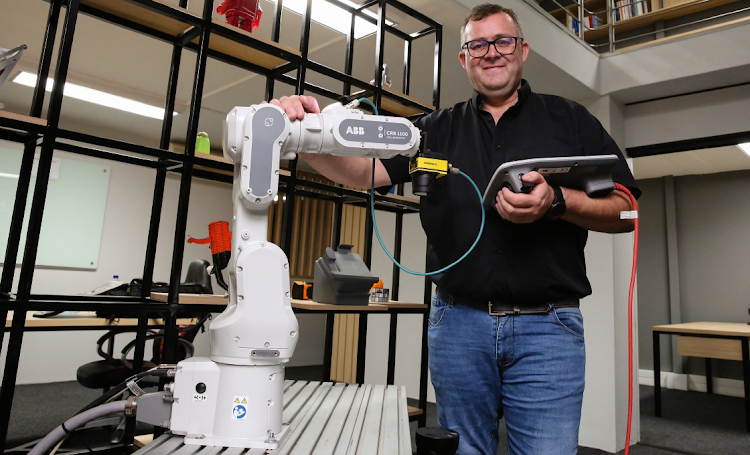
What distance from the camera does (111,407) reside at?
2.55 feet

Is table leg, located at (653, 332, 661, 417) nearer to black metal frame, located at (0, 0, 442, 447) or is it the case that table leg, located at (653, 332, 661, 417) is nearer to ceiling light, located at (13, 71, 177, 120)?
black metal frame, located at (0, 0, 442, 447)

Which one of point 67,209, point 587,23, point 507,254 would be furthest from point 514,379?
point 67,209

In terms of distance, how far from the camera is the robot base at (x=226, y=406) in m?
0.69

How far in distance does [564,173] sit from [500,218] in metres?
0.19

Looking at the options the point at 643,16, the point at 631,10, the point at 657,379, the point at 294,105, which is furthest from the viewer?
the point at 631,10

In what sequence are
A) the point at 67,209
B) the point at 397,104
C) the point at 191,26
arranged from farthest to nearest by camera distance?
the point at 67,209, the point at 397,104, the point at 191,26

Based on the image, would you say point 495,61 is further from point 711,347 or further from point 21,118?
point 711,347

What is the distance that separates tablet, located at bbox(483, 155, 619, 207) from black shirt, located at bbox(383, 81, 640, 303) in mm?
121

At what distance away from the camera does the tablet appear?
888mm

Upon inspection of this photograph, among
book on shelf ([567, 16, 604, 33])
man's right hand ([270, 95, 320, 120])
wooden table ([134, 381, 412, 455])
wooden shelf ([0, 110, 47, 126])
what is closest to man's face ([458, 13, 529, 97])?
man's right hand ([270, 95, 320, 120])

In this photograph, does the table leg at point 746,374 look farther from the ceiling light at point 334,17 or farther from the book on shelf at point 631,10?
the ceiling light at point 334,17

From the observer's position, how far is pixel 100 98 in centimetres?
433

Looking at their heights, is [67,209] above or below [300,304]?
above

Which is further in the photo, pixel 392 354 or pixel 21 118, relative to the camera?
pixel 392 354
